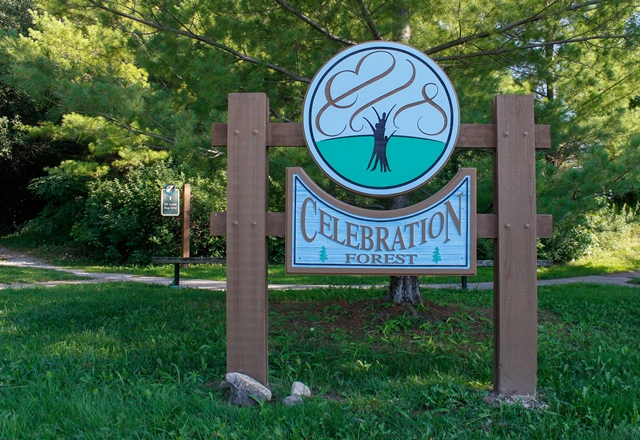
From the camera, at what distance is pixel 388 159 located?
3646mm

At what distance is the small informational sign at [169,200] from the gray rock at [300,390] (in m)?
8.04

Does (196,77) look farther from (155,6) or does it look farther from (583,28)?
(583,28)

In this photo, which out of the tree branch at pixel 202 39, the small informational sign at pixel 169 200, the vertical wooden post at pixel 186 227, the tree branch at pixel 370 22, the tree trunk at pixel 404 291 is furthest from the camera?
the small informational sign at pixel 169 200

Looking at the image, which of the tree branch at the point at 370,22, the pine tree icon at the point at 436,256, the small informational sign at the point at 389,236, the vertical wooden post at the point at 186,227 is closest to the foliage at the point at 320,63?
the tree branch at the point at 370,22

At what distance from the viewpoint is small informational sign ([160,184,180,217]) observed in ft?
35.9

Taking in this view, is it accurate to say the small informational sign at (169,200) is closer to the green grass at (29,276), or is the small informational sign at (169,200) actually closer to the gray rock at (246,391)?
the green grass at (29,276)

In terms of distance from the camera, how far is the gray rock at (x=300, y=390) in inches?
134

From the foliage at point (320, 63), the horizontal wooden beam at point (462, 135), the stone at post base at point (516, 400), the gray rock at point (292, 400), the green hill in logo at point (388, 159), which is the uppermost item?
the foliage at point (320, 63)

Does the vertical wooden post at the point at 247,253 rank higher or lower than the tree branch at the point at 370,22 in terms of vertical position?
lower

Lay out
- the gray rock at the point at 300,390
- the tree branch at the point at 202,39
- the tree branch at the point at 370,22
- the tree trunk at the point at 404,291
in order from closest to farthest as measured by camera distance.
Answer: the gray rock at the point at 300,390 → the tree branch at the point at 370,22 → the tree branch at the point at 202,39 → the tree trunk at the point at 404,291

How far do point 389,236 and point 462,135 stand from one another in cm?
84

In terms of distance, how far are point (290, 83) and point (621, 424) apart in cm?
479

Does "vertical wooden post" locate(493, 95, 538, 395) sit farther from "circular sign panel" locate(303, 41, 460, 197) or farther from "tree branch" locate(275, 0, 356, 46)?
"tree branch" locate(275, 0, 356, 46)

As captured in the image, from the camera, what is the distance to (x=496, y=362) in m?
3.56
